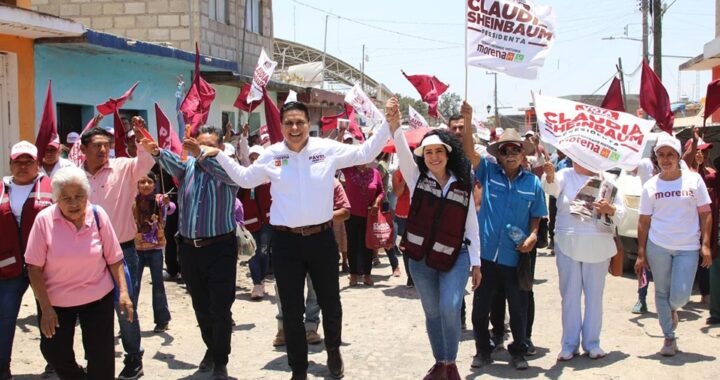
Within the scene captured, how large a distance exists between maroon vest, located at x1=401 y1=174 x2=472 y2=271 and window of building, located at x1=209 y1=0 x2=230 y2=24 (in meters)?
13.5

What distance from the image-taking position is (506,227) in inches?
231

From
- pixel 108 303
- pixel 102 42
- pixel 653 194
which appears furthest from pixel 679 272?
pixel 102 42

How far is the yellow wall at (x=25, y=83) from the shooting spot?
1080cm

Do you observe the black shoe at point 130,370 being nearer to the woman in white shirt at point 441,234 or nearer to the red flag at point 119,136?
the red flag at point 119,136

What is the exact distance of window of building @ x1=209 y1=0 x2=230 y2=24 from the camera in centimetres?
1767

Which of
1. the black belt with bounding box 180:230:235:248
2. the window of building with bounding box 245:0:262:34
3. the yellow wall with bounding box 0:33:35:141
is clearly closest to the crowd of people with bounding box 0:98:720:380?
the black belt with bounding box 180:230:235:248

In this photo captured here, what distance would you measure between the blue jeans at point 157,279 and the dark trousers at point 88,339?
2381mm

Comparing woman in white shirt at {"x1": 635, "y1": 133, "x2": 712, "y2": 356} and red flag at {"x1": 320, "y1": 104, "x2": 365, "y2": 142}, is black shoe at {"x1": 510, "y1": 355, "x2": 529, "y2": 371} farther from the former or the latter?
red flag at {"x1": 320, "y1": 104, "x2": 365, "y2": 142}

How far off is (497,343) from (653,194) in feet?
6.39

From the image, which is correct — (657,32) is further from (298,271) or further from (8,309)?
(8,309)

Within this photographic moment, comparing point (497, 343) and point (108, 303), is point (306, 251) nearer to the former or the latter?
point (108, 303)

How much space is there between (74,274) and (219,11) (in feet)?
48.1

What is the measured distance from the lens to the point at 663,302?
6289mm

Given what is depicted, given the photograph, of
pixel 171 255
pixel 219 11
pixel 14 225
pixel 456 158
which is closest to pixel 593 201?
pixel 456 158
